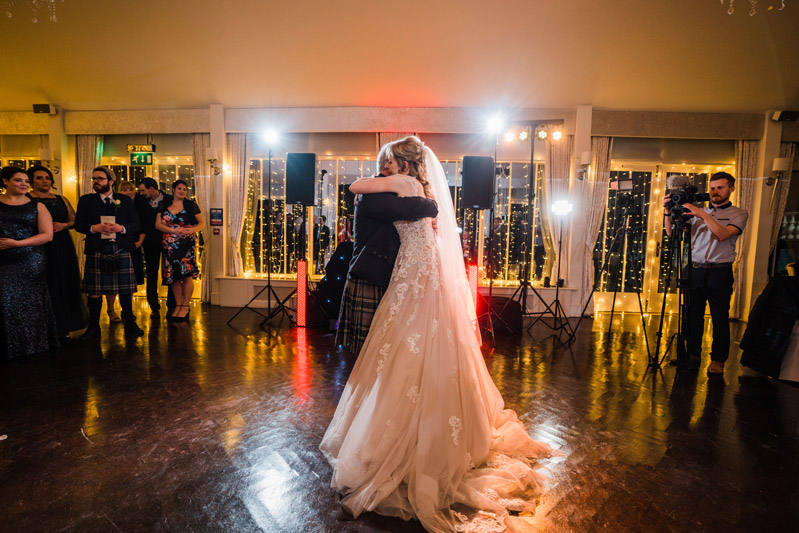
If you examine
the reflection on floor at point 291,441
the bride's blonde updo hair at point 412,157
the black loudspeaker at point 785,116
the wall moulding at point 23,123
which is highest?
the black loudspeaker at point 785,116

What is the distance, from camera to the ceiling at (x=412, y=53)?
14.0 ft

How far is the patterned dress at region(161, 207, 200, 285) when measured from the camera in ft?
16.4

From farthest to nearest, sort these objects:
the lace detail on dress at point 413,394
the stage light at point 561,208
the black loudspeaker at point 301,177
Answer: the stage light at point 561,208, the black loudspeaker at point 301,177, the lace detail on dress at point 413,394

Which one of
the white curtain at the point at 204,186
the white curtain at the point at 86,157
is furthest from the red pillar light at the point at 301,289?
the white curtain at the point at 86,157

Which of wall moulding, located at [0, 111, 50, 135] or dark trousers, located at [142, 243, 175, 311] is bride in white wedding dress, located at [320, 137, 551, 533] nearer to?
dark trousers, located at [142, 243, 175, 311]

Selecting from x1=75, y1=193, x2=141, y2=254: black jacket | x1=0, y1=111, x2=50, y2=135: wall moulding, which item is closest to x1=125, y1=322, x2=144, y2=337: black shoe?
x1=75, y1=193, x2=141, y2=254: black jacket

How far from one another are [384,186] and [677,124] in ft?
21.1

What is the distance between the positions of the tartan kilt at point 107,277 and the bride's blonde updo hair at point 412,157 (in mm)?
3728

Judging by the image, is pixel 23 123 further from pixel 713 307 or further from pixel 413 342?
pixel 713 307

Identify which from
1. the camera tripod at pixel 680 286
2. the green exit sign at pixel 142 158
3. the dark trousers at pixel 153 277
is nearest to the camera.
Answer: the camera tripod at pixel 680 286

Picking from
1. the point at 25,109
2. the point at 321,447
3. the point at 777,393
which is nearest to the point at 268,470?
the point at 321,447

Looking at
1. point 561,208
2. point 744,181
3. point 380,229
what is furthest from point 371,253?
point 744,181

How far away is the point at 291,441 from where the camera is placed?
2199 mm

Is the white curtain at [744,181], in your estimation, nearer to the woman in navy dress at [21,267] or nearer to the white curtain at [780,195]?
the white curtain at [780,195]
